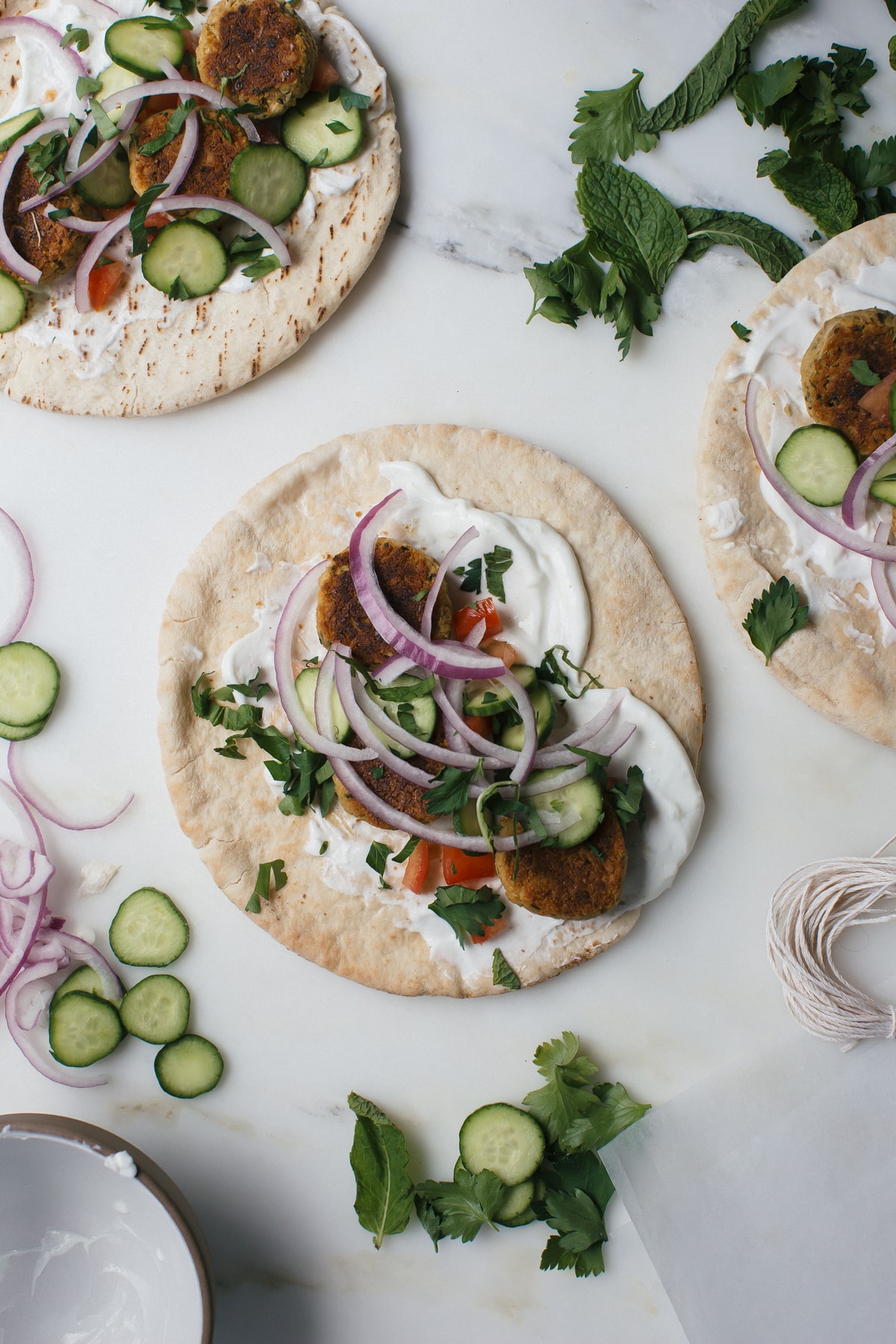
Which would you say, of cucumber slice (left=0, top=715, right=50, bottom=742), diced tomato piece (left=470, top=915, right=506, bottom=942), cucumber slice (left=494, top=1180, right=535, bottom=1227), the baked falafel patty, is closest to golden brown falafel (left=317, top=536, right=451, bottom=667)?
diced tomato piece (left=470, top=915, right=506, bottom=942)

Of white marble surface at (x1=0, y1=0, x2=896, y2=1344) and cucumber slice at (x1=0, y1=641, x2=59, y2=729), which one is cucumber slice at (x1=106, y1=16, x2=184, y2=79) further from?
cucumber slice at (x1=0, y1=641, x2=59, y2=729)

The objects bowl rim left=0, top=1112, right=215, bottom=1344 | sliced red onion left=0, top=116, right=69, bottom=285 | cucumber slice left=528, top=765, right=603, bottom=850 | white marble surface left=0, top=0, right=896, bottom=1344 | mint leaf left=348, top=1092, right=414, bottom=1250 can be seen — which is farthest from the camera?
white marble surface left=0, top=0, right=896, bottom=1344

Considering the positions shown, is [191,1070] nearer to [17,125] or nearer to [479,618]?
[479,618]

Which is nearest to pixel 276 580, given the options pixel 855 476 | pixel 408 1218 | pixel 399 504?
pixel 399 504

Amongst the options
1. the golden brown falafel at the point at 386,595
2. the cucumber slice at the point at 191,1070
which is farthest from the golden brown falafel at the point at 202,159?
the cucumber slice at the point at 191,1070

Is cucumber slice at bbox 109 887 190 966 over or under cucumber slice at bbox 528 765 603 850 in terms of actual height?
under

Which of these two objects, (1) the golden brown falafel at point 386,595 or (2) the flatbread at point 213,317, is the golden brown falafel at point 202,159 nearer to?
(2) the flatbread at point 213,317
